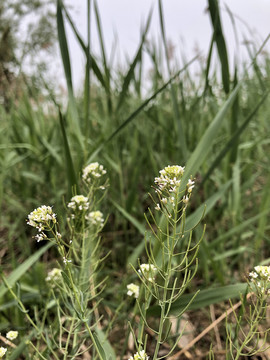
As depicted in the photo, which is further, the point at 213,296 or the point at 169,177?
the point at 213,296

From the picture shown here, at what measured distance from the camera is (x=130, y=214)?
1.32 m

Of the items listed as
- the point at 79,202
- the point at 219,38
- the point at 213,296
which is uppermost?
the point at 219,38

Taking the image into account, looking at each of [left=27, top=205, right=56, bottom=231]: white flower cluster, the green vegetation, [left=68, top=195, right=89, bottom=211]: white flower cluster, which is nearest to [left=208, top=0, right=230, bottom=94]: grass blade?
the green vegetation

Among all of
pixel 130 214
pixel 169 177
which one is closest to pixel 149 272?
pixel 169 177

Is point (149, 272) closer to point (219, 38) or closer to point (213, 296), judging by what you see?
point (213, 296)

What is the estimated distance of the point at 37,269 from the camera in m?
1.15

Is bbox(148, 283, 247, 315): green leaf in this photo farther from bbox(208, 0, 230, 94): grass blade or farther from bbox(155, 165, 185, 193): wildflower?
bbox(208, 0, 230, 94): grass blade

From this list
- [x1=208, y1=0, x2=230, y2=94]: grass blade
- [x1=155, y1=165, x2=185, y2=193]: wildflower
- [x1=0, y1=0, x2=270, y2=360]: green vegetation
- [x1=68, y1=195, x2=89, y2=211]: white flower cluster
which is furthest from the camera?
[x1=208, y1=0, x2=230, y2=94]: grass blade

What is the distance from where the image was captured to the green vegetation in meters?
0.80

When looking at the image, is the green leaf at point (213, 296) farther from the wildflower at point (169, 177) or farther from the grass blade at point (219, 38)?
the grass blade at point (219, 38)

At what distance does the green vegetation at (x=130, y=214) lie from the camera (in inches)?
31.4

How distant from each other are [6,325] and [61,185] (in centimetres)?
72

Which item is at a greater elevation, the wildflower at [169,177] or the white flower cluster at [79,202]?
the wildflower at [169,177]

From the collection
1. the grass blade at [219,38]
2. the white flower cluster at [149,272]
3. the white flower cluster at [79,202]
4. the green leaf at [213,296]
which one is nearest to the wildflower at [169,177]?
the white flower cluster at [149,272]
